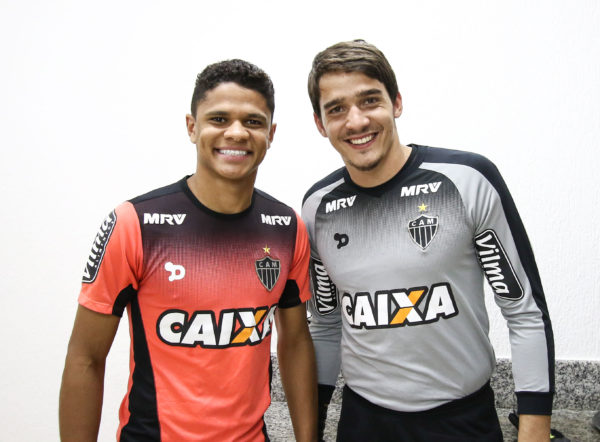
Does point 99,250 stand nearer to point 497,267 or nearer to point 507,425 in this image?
point 497,267

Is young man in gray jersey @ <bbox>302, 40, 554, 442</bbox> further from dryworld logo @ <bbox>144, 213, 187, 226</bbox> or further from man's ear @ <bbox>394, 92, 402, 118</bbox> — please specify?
dryworld logo @ <bbox>144, 213, 187, 226</bbox>

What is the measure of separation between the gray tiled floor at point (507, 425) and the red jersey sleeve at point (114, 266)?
75 cm

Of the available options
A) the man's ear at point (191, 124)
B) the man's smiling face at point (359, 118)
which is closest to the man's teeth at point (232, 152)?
the man's ear at point (191, 124)

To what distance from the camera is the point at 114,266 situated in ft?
2.57

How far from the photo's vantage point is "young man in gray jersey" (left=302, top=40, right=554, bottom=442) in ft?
2.70

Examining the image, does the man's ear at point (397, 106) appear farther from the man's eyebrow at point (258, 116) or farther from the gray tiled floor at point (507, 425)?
the gray tiled floor at point (507, 425)

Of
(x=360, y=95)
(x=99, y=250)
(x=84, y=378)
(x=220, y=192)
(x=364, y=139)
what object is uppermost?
(x=360, y=95)

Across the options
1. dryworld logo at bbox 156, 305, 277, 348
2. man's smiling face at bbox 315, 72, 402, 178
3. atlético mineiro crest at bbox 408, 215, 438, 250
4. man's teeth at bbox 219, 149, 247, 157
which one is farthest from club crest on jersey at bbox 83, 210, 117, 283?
atlético mineiro crest at bbox 408, 215, 438, 250

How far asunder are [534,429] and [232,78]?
0.94 m

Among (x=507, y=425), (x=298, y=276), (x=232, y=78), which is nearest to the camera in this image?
(x=232, y=78)

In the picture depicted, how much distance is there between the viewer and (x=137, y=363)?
832 millimetres

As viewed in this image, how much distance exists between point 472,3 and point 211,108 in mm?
1007

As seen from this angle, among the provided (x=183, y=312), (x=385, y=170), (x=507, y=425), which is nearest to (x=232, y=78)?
(x=385, y=170)

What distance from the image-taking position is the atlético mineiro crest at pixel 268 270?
90 cm
